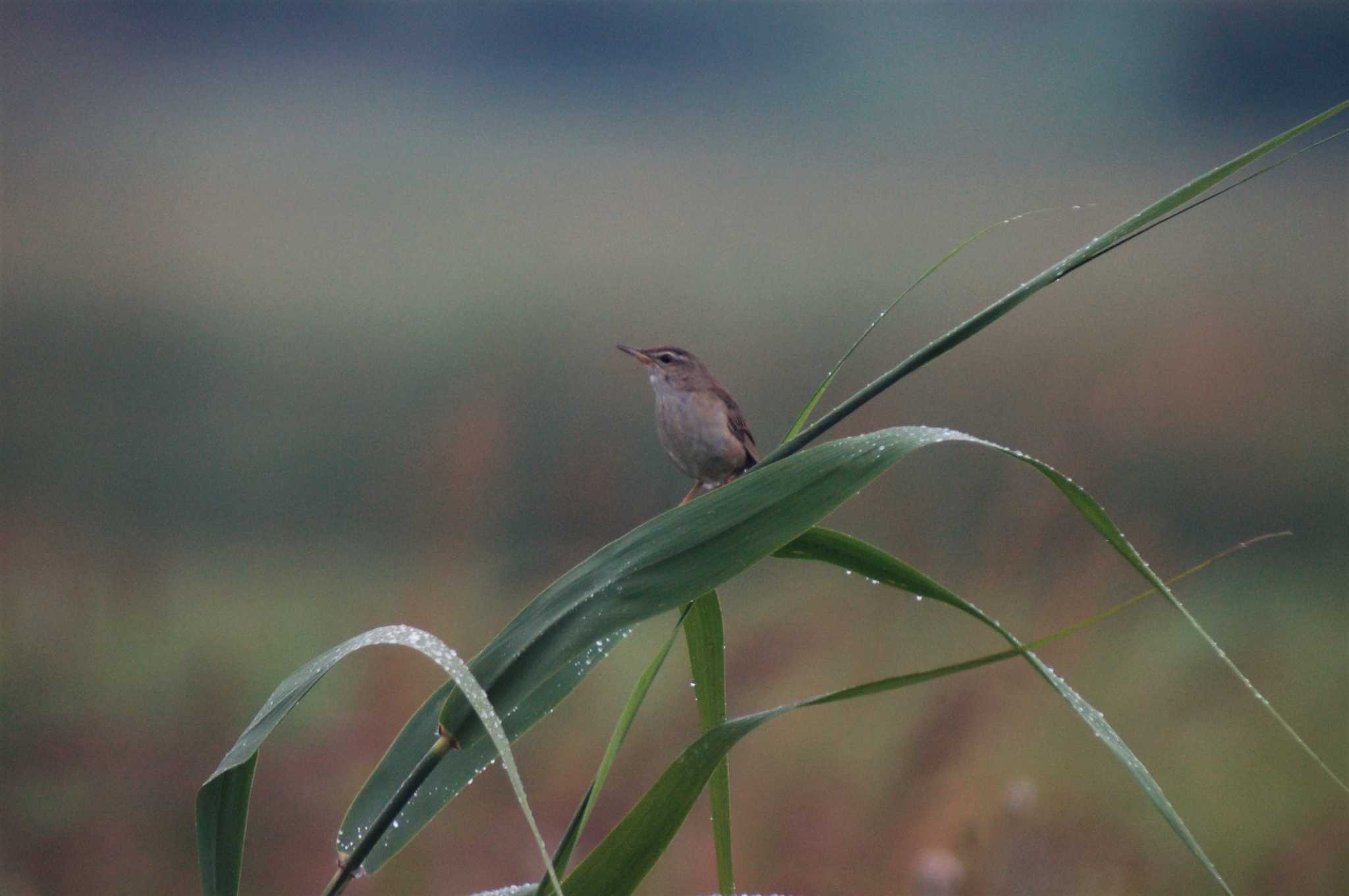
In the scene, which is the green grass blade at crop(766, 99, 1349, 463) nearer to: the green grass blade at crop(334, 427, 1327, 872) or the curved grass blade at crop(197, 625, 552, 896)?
the green grass blade at crop(334, 427, 1327, 872)

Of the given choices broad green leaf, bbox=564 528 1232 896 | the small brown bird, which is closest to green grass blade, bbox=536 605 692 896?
broad green leaf, bbox=564 528 1232 896

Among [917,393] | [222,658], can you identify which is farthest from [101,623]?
[917,393]

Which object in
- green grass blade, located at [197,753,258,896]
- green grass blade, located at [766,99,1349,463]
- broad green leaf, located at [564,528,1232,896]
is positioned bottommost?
broad green leaf, located at [564,528,1232,896]

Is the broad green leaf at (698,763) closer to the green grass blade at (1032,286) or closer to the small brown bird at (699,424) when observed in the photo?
the green grass blade at (1032,286)

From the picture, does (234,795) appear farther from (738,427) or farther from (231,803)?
(738,427)

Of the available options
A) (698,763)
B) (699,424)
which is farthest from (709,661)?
(699,424)

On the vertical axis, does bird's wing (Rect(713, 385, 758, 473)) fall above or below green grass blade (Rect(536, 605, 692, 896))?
above

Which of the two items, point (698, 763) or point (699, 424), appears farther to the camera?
point (699, 424)

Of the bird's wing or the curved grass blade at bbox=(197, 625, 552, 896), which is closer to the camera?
the curved grass blade at bbox=(197, 625, 552, 896)
